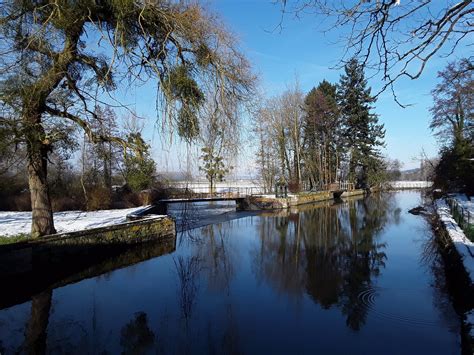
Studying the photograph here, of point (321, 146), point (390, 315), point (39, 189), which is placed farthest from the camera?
point (321, 146)

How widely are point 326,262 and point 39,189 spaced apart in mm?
7708

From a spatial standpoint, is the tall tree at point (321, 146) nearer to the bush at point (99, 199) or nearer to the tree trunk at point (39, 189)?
the bush at point (99, 199)

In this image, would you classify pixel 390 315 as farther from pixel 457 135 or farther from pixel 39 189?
Answer: pixel 457 135

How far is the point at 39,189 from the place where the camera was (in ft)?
29.8

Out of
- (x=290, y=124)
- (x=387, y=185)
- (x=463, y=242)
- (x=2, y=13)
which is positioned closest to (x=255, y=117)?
(x=2, y=13)

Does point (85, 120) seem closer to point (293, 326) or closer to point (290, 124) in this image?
point (293, 326)

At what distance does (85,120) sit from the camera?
868 centimetres

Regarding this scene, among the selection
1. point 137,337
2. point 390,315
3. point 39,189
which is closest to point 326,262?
point 390,315

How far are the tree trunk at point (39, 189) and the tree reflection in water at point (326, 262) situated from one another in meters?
5.52

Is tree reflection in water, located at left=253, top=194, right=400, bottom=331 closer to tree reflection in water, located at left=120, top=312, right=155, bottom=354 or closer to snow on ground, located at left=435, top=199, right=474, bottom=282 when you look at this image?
snow on ground, located at left=435, top=199, right=474, bottom=282

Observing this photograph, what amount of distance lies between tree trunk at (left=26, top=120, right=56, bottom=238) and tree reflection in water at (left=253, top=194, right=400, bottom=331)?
552 cm

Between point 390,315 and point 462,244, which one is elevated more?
point 462,244

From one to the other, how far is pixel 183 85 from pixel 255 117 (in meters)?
1.14

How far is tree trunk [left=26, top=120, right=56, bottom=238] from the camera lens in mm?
8609
